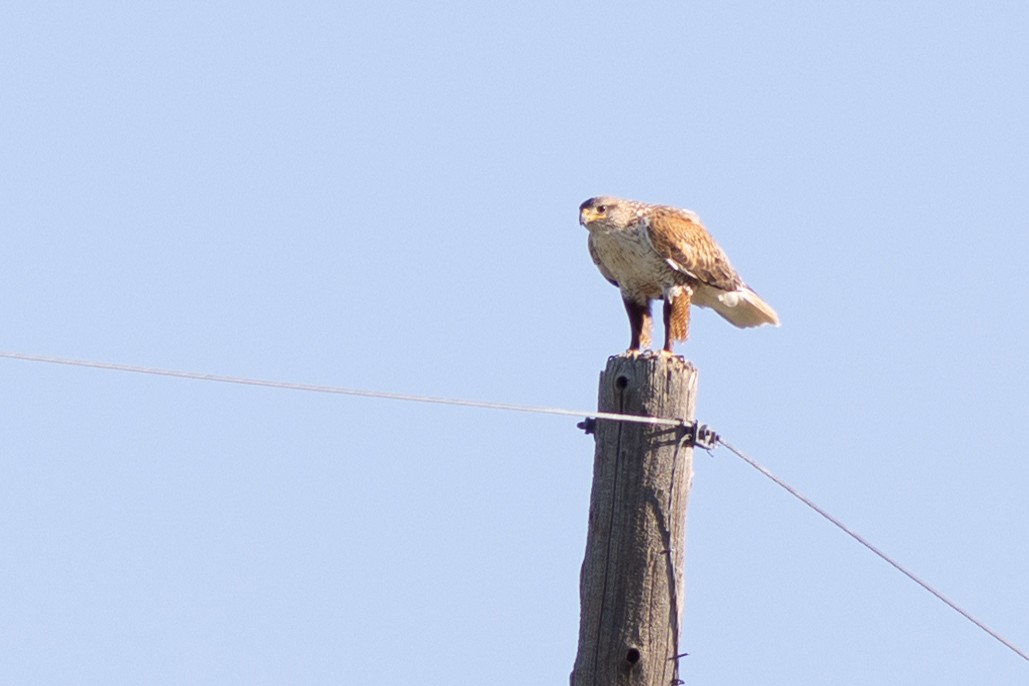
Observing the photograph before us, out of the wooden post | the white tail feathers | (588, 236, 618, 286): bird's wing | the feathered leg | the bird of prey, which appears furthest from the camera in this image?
the white tail feathers

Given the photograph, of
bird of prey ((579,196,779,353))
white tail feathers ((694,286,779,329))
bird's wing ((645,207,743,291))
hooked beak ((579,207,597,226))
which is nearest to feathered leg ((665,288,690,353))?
bird of prey ((579,196,779,353))

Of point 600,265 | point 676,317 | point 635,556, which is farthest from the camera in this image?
point 600,265

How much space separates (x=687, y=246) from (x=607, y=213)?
408mm

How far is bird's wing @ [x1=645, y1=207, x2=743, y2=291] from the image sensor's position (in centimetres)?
843

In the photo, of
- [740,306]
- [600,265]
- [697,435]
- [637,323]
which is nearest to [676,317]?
[637,323]

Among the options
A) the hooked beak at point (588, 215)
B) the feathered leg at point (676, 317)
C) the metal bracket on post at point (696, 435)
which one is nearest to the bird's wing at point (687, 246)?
the feathered leg at point (676, 317)

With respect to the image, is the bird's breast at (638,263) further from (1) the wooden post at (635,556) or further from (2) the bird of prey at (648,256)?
(1) the wooden post at (635,556)

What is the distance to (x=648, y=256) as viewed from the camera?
27.7ft

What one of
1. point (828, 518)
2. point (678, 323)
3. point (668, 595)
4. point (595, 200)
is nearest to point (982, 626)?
point (828, 518)

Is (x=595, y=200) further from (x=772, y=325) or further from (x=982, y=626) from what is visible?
(x=982, y=626)

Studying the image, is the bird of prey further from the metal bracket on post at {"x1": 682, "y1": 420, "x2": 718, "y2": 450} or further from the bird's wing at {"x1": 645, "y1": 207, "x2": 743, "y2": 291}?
the metal bracket on post at {"x1": 682, "y1": 420, "x2": 718, "y2": 450}

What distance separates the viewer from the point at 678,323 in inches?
328

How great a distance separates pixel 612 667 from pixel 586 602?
23 cm

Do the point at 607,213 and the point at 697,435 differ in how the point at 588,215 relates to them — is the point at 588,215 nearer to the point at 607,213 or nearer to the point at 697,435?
the point at 607,213
